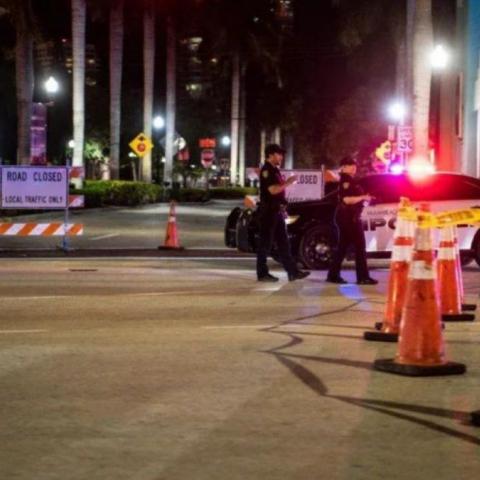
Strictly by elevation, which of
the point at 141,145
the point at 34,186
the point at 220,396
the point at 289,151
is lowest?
the point at 220,396

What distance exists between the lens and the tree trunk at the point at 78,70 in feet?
147

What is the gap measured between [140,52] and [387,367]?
67.6m

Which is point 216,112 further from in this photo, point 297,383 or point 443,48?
point 297,383

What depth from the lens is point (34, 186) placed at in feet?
73.7

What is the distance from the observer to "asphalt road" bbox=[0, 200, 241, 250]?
81.5 ft

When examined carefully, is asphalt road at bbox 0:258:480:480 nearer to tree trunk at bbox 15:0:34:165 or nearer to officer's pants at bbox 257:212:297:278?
officer's pants at bbox 257:212:297:278

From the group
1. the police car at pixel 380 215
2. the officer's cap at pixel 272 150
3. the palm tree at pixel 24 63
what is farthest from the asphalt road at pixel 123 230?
the officer's cap at pixel 272 150

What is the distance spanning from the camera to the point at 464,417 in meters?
7.13

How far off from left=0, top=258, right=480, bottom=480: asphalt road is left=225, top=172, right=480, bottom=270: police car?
4.64 metres

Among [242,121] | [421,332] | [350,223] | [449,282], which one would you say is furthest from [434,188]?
[242,121]

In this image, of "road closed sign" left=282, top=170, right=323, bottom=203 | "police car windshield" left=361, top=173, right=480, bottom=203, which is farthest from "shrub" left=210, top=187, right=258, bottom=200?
"police car windshield" left=361, top=173, right=480, bottom=203

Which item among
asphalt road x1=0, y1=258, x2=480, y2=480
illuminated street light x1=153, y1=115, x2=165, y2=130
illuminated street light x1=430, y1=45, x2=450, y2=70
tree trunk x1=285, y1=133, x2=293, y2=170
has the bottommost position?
asphalt road x1=0, y1=258, x2=480, y2=480

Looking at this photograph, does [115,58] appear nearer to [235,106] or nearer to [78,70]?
[78,70]

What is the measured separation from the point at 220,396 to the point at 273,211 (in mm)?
7936
